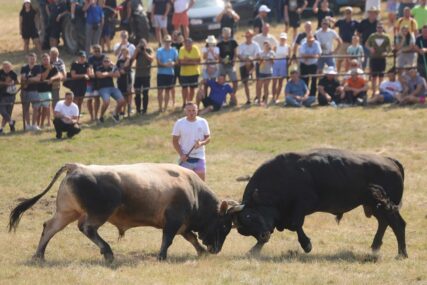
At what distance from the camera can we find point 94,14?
102 ft

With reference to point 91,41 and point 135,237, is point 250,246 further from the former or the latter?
point 91,41

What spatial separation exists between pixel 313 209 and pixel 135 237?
3.02 meters

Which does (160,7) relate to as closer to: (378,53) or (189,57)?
(189,57)

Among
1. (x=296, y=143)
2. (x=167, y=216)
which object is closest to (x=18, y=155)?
(x=296, y=143)

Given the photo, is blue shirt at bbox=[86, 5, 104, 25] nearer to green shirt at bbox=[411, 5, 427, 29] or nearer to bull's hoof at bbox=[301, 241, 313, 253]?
green shirt at bbox=[411, 5, 427, 29]

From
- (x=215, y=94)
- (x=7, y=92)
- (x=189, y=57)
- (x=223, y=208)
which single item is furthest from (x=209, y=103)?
(x=223, y=208)

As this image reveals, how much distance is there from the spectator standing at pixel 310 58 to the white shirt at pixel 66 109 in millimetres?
5970

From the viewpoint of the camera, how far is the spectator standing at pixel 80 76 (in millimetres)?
26016

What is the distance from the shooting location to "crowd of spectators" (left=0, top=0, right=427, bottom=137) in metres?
26.0

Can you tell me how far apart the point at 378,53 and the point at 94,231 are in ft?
49.4

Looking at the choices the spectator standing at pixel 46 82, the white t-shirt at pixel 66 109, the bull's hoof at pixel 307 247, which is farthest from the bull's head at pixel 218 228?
the spectator standing at pixel 46 82

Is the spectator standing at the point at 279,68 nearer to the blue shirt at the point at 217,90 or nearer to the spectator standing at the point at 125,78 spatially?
the blue shirt at the point at 217,90

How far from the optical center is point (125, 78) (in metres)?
26.9

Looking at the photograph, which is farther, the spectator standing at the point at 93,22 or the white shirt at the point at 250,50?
the spectator standing at the point at 93,22
